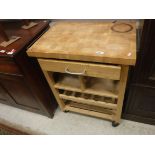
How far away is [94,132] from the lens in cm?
117

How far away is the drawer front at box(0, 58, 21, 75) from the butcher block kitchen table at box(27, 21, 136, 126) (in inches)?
5.9

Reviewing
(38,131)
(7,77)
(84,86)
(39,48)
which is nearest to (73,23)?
(39,48)

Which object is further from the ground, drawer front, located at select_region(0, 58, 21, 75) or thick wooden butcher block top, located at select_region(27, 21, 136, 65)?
thick wooden butcher block top, located at select_region(27, 21, 136, 65)

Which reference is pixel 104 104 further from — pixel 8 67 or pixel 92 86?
pixel 8 67

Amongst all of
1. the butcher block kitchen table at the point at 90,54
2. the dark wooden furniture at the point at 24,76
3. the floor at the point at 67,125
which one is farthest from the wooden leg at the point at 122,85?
the dark wooden furniture at the point at 24,76

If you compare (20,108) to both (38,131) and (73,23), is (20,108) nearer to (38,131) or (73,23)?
(38,131)

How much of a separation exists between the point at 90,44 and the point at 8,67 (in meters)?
0.55

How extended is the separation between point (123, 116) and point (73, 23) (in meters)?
0.84

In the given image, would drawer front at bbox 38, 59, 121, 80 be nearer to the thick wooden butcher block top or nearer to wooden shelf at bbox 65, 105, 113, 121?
the thick wooden butcher block top

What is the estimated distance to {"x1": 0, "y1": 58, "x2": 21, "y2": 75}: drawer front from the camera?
2.78 feet

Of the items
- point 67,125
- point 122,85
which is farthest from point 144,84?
point 67,125

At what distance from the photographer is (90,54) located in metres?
0.69

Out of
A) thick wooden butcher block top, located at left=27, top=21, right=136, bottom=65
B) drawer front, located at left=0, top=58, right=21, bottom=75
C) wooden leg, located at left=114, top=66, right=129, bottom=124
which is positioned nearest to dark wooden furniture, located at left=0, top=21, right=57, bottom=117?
drawer front, located at left=0, top=58, right=21, bottom=75

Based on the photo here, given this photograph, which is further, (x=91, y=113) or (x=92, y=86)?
(x=91, y=113)
